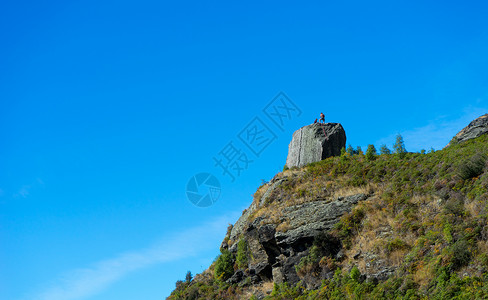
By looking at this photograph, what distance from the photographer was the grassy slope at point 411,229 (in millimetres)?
16453

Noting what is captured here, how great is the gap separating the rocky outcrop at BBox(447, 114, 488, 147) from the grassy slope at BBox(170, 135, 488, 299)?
1.79m

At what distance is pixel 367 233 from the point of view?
2356 centimetres

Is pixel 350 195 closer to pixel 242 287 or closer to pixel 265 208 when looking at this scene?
pixel 265 208

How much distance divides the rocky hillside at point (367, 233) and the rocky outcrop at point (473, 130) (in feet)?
0.43

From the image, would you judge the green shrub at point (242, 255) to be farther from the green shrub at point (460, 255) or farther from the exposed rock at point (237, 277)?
the green shrub at point (460, 255)

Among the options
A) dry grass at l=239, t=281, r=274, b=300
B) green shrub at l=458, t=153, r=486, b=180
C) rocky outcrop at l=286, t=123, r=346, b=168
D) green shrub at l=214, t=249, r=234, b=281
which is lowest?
green shrub at l=458, t=153, r=486, b=180

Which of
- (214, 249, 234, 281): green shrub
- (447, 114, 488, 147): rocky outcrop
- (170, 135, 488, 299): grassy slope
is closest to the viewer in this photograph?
(170, 135, 488, 299): grassy slope

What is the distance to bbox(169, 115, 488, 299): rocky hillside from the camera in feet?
56.6

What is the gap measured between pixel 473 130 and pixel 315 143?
15.0 meters

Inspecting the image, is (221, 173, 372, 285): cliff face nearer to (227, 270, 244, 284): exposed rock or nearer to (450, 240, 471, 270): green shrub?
(227, 270, 244, 284): exposed rock

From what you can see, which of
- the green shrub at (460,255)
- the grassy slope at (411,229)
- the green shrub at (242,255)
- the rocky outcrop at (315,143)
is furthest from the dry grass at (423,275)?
the rocky outcrop at (315,143)

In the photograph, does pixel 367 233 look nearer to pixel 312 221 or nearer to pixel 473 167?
pixel 312 221

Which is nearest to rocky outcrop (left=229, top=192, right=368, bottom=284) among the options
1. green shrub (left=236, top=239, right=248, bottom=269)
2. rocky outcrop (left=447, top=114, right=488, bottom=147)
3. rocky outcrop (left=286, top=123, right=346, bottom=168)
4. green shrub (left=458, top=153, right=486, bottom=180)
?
green shrub (left=236, top=239, right=248, bottom=269)

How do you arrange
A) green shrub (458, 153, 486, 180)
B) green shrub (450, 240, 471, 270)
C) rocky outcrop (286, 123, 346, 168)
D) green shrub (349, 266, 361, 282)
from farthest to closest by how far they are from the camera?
rocky outcrop (286, 123, 346, 168) < green shrub (458, 153, 486, 180) < green shrub (349, 266, 361, 282) < green shrub (450, 240, 471, 270)
